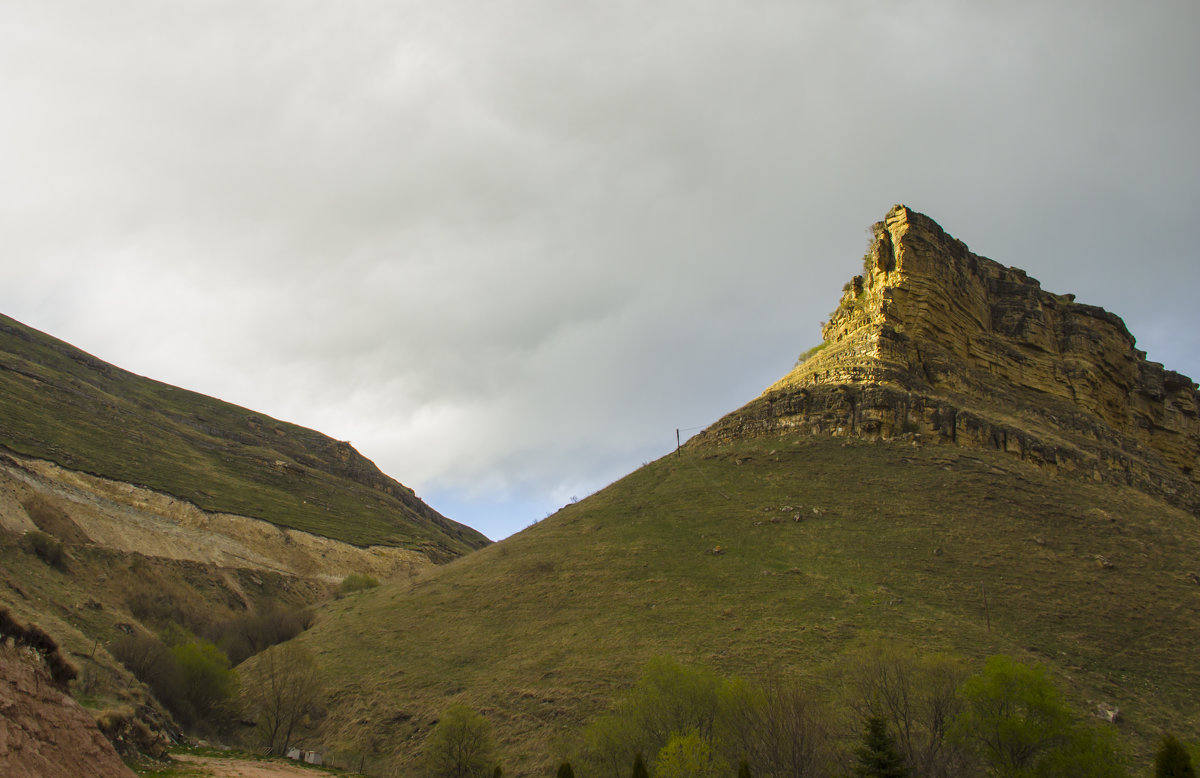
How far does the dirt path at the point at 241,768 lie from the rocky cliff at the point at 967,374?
36.7 m

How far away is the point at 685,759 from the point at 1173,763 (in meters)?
13.4

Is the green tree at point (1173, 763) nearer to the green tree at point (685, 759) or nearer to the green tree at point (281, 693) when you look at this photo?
the green tree at point (685, 759)

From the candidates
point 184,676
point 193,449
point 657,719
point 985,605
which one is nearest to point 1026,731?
point 985,605

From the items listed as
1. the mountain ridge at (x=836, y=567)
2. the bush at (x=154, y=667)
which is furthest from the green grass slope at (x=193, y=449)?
the bush at (x=154, y=667)

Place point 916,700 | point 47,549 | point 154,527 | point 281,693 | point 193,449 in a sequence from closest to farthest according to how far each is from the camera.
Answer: point 916,700
point 281,693
point 47,549
point 154,527
point 193,449

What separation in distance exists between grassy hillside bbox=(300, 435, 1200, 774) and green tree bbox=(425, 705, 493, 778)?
100cm

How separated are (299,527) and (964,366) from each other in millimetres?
63985

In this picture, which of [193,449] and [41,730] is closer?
[41,730]

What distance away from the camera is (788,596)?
33.3m

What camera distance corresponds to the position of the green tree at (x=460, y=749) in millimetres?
26328

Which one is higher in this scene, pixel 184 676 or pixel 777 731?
pixel 777 731

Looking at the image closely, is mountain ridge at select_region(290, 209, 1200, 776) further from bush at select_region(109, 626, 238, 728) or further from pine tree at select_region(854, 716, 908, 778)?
bush at select_region(109, 626, 238, 728)

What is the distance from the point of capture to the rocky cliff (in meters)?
47.6

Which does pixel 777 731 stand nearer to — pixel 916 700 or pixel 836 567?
pixel 916 700
